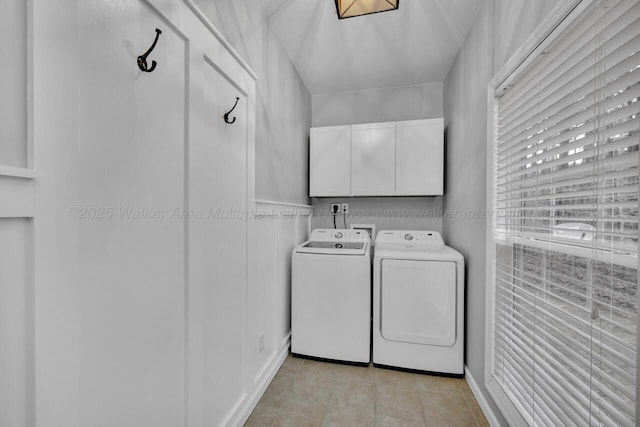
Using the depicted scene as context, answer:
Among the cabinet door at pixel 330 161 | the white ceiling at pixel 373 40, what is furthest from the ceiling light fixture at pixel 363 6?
the cabinet door at pixel 330 161

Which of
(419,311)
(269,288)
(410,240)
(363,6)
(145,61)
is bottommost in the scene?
(419,311)

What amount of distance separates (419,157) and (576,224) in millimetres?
1706

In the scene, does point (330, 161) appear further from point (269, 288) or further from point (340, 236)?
point (269, 288)

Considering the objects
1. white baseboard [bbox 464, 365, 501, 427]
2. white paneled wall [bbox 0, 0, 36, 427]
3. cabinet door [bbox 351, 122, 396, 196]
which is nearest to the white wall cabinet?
cabinet door [bbox 351, 122, 396, 196]

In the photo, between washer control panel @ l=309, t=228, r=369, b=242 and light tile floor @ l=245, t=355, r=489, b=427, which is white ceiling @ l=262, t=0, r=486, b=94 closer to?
washer control panel @ l=309, t=228, r=369, b=242

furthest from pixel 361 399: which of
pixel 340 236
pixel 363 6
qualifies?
pixel 363 6

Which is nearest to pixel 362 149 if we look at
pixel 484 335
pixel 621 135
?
pixel 484 335

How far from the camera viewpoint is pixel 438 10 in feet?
5.94

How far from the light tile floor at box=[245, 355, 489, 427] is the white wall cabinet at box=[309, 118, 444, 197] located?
59.9 inches

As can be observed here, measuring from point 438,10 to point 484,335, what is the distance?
6.77ft

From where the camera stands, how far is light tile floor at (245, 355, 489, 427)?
60.3 inches

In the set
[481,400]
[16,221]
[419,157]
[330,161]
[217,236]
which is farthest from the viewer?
[330,161]

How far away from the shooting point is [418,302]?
1983 millimetres

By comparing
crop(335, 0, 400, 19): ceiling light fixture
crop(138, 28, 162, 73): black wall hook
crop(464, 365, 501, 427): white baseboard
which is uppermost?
crop(335, 0, 400, 19): ceiling light fixture
